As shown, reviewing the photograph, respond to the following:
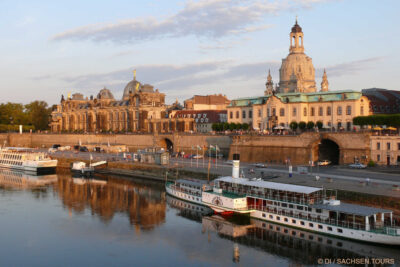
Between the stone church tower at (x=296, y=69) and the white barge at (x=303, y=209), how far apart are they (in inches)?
2467

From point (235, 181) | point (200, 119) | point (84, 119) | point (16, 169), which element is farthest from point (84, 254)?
point (84, 119)

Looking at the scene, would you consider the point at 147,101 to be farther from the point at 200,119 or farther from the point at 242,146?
the point at 242,146

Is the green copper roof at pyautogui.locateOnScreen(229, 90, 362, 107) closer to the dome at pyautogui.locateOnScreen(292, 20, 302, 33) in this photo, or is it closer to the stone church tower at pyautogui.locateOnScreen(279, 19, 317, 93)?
the stone church tower at pyautogui.locateOnScreen(279, 19, 317, 93)

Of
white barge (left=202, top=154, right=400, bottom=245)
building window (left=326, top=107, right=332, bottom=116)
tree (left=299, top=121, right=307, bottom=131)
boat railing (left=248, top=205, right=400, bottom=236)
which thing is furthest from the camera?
tree (left=299, top=121, right=307, bottom=131)

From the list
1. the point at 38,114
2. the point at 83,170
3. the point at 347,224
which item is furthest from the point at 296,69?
the point at 38,114

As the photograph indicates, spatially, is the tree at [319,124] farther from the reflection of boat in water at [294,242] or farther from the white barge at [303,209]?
the reflection of boat in water at [294,242]

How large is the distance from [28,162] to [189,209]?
47388mm

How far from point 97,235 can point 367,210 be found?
23.3 m

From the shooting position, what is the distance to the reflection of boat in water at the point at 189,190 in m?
49.2

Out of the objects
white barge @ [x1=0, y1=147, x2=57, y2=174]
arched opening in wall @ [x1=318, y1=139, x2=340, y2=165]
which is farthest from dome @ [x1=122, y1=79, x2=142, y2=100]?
arched opening in wall @ [x1=318, y1=139, x2=340, y2=165]

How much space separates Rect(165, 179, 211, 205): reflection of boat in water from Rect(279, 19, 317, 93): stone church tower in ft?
190

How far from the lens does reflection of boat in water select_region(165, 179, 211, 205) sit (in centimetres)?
4916

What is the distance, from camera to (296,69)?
105312 mm

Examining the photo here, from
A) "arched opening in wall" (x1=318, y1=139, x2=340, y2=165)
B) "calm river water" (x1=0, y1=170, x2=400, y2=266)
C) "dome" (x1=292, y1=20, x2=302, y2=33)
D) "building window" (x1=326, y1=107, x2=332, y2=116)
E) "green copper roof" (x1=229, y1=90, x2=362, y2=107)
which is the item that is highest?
"dome" (x1=292, y1=20, x2=302, y2=33)
